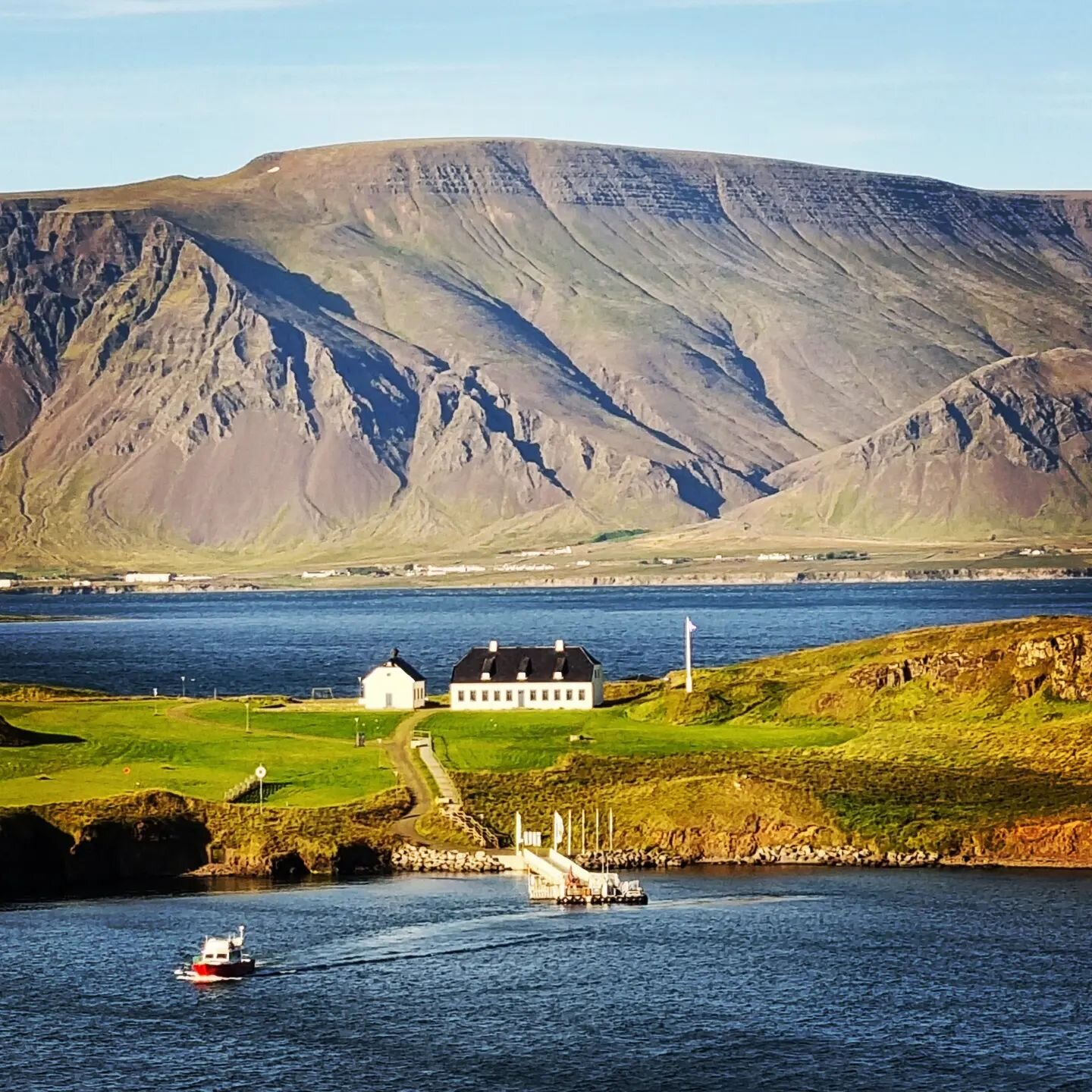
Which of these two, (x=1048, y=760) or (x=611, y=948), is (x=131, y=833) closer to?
(x=611, y=948)

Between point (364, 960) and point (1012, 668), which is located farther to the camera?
point (1012, 668)

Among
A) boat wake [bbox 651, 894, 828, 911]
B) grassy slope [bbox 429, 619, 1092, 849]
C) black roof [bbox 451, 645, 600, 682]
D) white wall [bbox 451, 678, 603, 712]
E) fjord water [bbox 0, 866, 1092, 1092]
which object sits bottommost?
fjord water [bbox 0, 866, 1092, 1092]

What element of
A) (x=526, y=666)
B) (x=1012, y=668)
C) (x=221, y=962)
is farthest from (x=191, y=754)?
(x=221, y=962)

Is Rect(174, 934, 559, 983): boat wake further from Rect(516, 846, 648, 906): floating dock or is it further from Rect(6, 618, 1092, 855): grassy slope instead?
Rect(6, 618, 1092, 855): grassy slope

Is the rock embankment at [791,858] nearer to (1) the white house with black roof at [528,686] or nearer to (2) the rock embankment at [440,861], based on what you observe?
(2) the rock embankment at [440,861]

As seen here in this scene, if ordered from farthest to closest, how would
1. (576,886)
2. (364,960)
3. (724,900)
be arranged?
1. (576,886)
2. (724,900)
3. (364,960)

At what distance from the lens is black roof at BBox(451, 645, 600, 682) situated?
138375mm

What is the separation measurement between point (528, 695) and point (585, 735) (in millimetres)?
16794

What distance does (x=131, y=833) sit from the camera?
9769 cm

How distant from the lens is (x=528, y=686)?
454 feet

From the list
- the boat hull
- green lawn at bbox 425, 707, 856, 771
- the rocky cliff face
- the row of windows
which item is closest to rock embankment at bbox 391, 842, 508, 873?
green lawn at bbox 425, 707, 856, 771

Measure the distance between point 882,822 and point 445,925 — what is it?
894 inches

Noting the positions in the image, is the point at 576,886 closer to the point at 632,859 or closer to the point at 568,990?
the point at 632,859

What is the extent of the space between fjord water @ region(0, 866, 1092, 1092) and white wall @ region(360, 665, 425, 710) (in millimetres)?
46440
